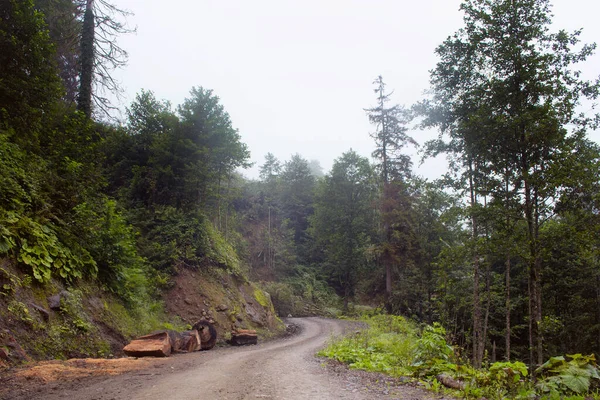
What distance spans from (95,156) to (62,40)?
8.33 metres

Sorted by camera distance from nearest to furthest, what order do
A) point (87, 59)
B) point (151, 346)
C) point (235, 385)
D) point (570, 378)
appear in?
point (570, 378), point (235, 385), point (151, 346), point (87, 59)

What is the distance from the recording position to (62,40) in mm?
15383

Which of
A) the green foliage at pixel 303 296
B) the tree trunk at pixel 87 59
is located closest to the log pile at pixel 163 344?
the tree trunk at pixel 87 59

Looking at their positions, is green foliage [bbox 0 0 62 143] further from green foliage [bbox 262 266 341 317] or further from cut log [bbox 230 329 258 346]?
green foliage [bbox 262 266 341 317]

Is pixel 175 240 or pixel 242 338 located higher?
pixel 175 240

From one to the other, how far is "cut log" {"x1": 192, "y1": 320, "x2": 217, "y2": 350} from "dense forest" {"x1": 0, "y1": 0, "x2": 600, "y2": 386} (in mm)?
2408

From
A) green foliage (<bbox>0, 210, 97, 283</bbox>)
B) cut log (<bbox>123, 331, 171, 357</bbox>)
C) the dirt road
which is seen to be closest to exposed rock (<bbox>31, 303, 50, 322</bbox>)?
green foliage (<bbox>0, 210, 97, 283</bbox>)

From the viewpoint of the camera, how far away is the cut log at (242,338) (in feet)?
45.1

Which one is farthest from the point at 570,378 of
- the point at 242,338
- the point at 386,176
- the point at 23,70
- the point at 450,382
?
the point at 386,176

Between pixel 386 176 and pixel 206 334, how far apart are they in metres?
20.5

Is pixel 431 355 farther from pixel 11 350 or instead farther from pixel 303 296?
pixel 303 296

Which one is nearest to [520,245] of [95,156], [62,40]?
[95,156]

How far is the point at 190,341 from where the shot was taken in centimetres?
1100

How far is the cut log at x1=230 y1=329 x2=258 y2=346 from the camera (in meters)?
13.7
